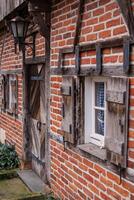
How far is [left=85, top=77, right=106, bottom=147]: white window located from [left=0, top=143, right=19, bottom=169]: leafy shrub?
3495 mm

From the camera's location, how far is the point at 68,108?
4.86 metres

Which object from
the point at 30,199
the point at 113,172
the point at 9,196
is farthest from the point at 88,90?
the point at 9,196

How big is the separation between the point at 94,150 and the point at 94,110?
538 mm

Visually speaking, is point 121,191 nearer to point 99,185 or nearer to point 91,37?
point 99,185

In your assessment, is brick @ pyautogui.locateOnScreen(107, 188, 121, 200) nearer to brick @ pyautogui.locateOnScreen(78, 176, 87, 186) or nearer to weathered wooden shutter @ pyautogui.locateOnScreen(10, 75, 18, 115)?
brick @ pyautogui.locateOnScreen(78, 176, 87, 186)

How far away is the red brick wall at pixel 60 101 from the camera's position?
370 cm

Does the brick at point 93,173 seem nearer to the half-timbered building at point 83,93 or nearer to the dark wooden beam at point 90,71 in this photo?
the half-timbered building at point 83,93

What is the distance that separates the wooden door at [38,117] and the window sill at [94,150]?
6.62 ft

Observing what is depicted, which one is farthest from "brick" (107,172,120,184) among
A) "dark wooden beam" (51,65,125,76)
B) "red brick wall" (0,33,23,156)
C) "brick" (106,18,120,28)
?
"red brick wall" (0,33,23,156)

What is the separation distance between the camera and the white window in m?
4.47

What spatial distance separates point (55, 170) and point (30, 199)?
1.91 ft

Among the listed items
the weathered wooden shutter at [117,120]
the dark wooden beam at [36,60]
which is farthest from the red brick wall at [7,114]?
the weathered wooden shutter at [117,120]

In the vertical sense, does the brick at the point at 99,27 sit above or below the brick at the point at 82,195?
above

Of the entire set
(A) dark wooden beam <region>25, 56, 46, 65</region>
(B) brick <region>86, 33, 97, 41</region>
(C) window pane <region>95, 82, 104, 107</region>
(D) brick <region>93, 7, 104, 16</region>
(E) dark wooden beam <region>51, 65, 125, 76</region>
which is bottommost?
(C) window pane <region>95, 82, 104, 107</region>
